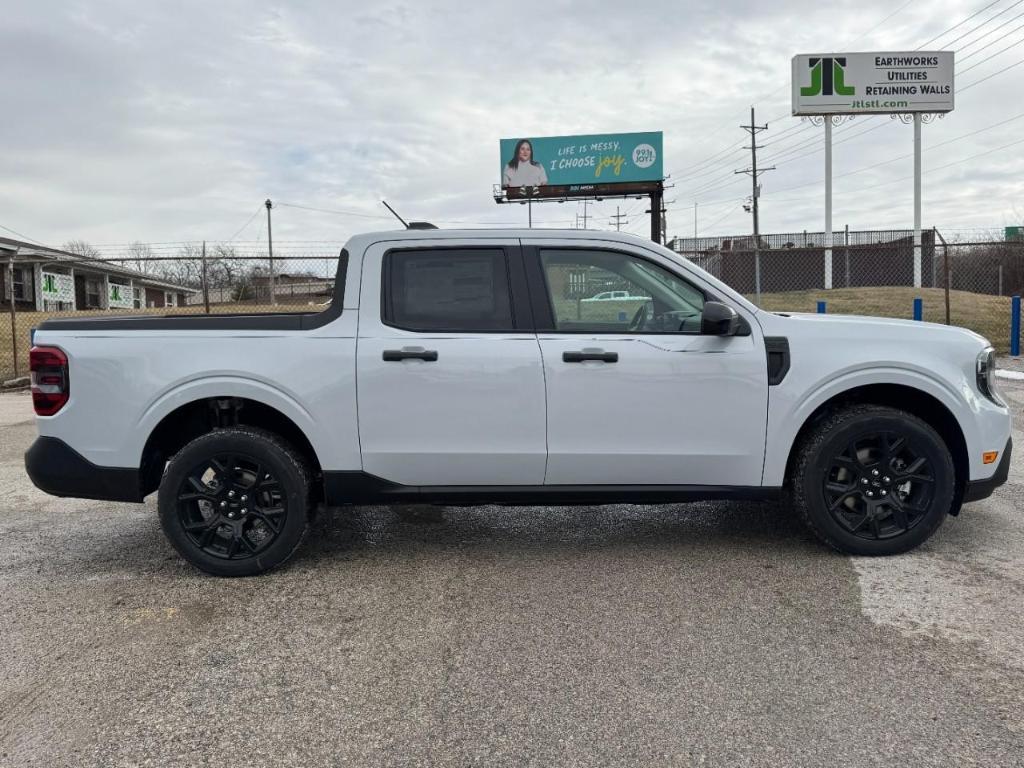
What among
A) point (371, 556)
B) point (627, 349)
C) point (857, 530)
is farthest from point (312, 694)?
point (857, 530)

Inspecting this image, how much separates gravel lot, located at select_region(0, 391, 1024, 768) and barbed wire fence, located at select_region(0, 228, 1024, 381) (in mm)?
9489

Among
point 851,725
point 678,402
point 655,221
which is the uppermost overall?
point 655,221

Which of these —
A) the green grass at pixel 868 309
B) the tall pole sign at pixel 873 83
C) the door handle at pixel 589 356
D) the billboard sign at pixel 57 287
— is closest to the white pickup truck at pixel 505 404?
the door handle at pixel 589 356

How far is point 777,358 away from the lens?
4.11m

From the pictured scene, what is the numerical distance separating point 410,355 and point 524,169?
47169 mm

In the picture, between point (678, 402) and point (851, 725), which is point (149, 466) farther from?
point (851, 725)

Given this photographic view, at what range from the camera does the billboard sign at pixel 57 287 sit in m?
36.5

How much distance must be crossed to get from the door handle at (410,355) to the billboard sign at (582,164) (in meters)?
46.7

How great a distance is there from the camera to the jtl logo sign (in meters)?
34.2

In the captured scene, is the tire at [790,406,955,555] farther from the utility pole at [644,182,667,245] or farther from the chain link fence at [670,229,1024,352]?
the utility pole at [644,182,667,245]

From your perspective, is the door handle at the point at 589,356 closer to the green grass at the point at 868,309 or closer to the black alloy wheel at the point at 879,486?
the black alloy wheel at the point at 879,486

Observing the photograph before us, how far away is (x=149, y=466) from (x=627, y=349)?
2702 mm

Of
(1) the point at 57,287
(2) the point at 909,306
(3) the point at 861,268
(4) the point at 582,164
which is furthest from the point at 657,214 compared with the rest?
(1) the point at 57,287

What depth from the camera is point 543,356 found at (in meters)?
4.06
